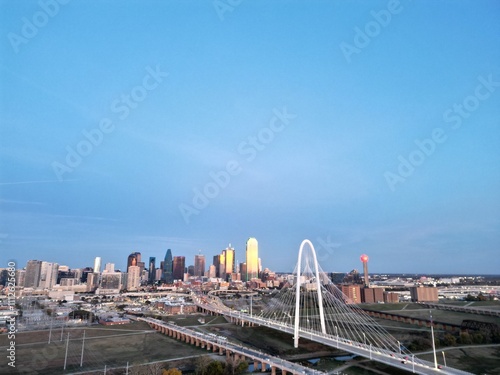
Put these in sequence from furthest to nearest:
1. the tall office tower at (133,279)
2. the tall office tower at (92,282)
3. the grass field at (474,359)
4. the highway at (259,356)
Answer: the tall office tower at (133,279) < the tall office tower at (92,282) < the grass field at (474,359) < the highway at (259,356)

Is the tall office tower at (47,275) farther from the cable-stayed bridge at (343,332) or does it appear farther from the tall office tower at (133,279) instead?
the cable-stayed bridge at (343,332)

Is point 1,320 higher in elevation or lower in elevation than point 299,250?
lower

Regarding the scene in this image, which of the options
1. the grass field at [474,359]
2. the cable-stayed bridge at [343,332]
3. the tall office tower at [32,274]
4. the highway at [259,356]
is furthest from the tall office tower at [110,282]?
the grass field at [474,359]

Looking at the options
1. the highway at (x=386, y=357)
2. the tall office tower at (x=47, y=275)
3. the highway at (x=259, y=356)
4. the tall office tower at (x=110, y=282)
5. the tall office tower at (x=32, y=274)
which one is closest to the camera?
the highway at (x=386, y=357)

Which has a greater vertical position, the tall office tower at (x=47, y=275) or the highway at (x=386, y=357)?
the tall office tower at (x=47, y=275)

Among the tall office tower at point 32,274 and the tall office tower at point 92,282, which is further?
the tall office tower at point 92,282

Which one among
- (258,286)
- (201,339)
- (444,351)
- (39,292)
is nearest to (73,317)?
(201,339)

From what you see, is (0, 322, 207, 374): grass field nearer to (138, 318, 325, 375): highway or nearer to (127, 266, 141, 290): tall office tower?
(138, 318, 325, 375): highway

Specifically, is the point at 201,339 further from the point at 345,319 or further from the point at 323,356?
the point at 345,319
